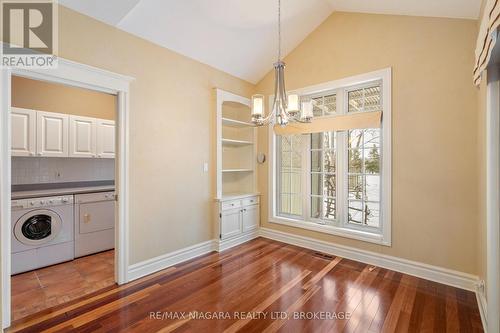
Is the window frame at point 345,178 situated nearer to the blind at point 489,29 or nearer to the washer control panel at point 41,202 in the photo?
the blind at point 489,29

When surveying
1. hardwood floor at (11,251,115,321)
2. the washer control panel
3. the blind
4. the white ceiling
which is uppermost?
the white ceiling

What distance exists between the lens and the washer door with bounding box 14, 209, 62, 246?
300 centimetres

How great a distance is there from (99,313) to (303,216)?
2972 mm

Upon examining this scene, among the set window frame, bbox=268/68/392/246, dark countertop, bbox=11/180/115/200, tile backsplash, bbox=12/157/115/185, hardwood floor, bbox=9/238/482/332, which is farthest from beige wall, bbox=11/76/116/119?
window frame, bbox=268/68/392/246

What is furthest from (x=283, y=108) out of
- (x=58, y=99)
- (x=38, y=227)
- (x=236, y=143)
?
(x=58, y=99)

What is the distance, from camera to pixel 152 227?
303 centimetres

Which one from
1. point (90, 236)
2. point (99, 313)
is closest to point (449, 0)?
point (99, 313)

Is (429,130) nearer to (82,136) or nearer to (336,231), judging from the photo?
(336,231)

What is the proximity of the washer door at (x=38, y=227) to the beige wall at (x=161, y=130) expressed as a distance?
4.43 ft

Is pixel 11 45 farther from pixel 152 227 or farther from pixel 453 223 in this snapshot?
pixel 453 223

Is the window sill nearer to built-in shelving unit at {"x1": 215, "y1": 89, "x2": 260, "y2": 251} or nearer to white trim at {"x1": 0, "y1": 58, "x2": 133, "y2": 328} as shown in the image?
built-in shelving unit at {"x1": 215, "y1": 89, "x2": 260, "y2": 251}

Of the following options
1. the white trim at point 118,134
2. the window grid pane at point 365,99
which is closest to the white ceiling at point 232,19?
the white trim at point 118,134

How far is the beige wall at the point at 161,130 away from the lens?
256 cm

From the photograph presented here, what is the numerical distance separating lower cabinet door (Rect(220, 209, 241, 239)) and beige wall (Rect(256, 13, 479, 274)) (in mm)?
1808
